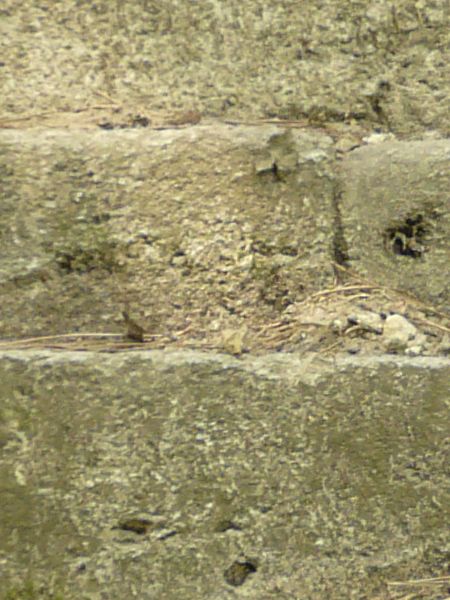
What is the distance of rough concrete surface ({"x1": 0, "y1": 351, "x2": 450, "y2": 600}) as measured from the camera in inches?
49.7

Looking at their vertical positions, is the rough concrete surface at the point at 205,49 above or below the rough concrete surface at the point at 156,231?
above

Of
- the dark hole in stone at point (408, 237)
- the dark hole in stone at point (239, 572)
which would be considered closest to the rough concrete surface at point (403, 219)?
the dark hole in stone at point (408, 237)

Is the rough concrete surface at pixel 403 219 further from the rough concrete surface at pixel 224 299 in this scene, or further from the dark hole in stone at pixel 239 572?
the dark hole in stone at pixel 239 572

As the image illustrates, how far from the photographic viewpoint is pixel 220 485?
127 cm

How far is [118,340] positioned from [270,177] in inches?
14.6

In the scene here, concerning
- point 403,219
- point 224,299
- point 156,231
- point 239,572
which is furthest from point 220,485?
point 403,219

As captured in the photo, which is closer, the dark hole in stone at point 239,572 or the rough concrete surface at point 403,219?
the dark hole in stone at point 239,572

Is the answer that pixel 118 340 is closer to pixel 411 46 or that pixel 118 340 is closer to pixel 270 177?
pixel 270 177

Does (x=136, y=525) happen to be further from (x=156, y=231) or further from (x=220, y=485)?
(x=156, y=231)

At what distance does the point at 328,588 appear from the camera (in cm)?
127

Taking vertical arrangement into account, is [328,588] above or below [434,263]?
below

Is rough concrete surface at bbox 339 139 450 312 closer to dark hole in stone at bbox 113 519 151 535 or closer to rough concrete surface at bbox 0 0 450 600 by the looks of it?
rough concrete surface at bbox 0 0 450 600

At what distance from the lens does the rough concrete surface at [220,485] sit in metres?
1.26

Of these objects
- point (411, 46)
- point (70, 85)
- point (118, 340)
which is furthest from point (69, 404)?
point (411, 46)
